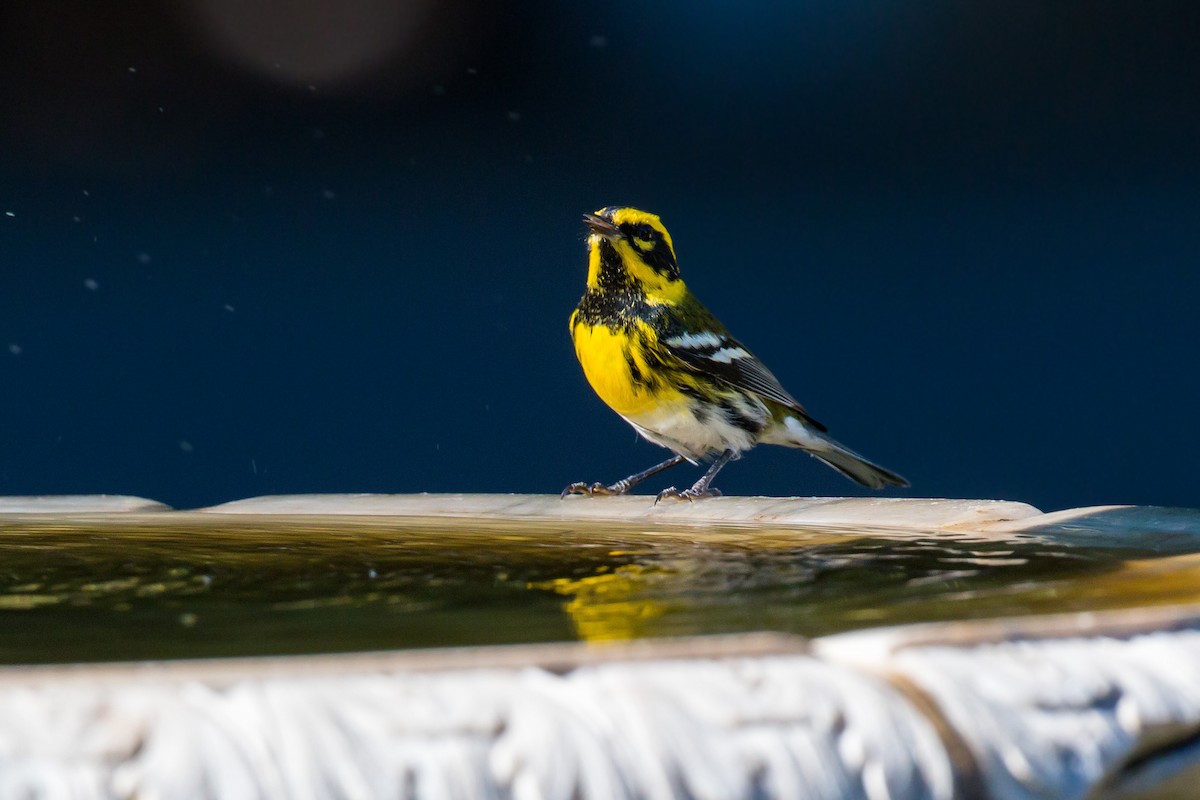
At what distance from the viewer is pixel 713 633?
97 cm

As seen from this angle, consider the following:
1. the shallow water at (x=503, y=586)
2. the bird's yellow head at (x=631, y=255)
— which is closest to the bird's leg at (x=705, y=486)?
the bird's yellow head at (x=631, y=255)

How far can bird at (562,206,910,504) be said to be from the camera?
403 cm

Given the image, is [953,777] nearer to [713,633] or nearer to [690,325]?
[713,633]

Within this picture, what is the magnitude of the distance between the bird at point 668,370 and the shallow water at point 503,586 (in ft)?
5.66

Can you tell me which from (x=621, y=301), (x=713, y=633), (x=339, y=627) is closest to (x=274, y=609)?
(x=339, y=627)

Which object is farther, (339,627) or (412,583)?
(412,583)

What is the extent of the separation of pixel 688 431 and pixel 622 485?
27 centimetres

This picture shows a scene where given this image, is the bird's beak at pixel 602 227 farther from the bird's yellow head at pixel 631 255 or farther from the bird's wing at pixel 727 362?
the bird's wing at pixel 727 362

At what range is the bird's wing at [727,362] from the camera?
4059 mm

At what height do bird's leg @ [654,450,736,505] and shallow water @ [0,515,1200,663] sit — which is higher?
bird's leg @ [654,450,736,505]

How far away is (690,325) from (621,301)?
232 mm

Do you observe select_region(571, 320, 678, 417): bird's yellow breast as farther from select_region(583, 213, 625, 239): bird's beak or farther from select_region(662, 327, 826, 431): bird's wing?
select_region(583, 213, 625, 239): bird's beak

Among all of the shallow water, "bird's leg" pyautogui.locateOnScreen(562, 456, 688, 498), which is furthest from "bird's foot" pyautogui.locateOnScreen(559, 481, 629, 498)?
the shallow water

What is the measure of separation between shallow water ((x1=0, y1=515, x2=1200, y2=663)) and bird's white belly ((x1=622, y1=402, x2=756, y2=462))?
1.72 metres
